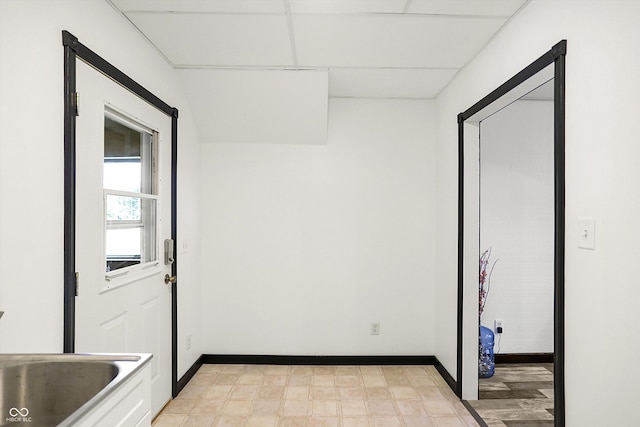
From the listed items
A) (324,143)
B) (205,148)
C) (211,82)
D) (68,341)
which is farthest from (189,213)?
(68,341)

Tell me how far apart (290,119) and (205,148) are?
836 mm

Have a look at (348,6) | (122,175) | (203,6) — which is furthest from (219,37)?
(122,175)

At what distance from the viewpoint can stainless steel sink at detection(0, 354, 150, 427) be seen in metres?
1.17

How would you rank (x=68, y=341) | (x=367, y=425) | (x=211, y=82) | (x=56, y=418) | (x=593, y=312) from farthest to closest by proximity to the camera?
1. (x=211, y=82)
2. (x=367, y=425)
3. (x=68, y=341)
4. (x=593, y=312)
5. (x=56, y=418)

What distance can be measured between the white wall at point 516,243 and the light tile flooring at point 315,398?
93cm

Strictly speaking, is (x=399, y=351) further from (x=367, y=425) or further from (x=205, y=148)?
(x=205, y=148)

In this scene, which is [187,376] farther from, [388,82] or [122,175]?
[388,82]

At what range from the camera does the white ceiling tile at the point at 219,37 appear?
2.22m

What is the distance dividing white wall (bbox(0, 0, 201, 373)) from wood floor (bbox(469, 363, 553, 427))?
2.62 meters

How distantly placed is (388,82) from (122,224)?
2218 mm

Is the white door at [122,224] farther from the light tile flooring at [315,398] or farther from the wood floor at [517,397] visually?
the wood floor at [517,397]

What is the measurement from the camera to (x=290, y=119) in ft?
11.2

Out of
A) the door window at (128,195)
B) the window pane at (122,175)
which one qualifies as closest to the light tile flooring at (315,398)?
the door window at (128,195)

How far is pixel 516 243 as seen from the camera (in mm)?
3703
